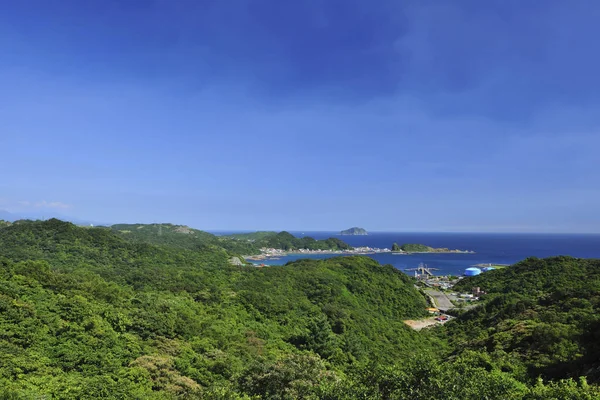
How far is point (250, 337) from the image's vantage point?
29141 mm

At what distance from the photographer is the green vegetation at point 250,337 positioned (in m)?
13.9

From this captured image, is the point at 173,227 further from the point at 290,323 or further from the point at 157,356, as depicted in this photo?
the point at 157,356

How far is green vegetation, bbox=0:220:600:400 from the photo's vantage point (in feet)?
45.5

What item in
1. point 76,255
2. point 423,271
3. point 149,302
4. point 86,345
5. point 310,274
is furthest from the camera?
point 423,271

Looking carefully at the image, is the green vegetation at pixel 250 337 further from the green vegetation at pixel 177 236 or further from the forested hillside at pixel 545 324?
the green vegetation at pixel 177 236

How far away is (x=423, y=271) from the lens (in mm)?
123250

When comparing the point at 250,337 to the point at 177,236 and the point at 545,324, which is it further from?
the point at 177,236

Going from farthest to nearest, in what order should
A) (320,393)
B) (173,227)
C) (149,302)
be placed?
1. (173,227)
2. (149,302)
3. (320,393)

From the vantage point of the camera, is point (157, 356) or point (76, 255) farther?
point (76, 255)

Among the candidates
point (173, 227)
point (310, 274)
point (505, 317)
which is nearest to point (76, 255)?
point (310, 274)

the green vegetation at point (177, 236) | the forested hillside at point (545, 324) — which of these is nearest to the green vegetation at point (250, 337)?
the forested hillside at point (545, 324)

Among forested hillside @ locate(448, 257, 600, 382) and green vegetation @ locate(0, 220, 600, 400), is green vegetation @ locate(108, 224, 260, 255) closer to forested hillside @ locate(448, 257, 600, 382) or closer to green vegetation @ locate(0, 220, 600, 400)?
green vegetation @ locate(0, 220, 600, 400)

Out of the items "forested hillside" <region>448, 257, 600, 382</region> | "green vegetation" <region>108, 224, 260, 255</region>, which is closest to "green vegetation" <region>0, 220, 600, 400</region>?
"forested hillside" <region>448, 257, 600, 382</region>

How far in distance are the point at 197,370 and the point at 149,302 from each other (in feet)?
35.8
